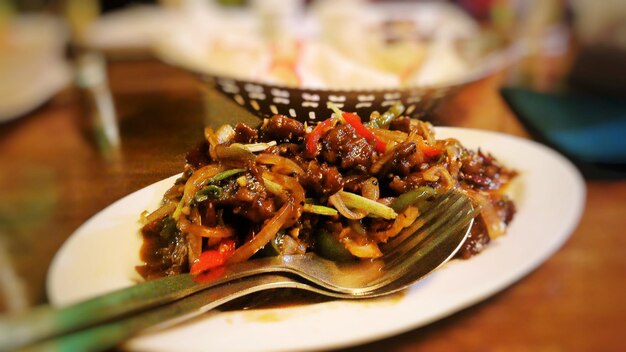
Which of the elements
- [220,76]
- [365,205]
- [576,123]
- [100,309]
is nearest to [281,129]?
[365,205]

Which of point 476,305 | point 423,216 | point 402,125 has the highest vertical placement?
point 402,125

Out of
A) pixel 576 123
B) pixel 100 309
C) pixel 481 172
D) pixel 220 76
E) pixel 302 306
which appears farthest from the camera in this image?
pixel 576 123

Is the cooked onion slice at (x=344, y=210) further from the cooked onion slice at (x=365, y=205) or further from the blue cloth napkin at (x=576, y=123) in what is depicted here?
the blue cloth napkin at (x=576, y=123)

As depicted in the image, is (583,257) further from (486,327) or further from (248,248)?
(248,248)

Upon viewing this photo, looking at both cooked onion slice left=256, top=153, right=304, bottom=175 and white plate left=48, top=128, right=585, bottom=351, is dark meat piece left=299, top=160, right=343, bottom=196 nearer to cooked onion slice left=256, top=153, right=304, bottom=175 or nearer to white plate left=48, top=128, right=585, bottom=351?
cooked onion slice left=256, top=153, right=304, bottom=175

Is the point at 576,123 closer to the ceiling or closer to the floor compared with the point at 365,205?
closer to the floor

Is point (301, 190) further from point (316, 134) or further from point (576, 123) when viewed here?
point (576, 123)

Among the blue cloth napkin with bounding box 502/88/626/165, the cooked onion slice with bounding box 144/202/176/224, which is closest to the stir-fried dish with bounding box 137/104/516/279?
the cooked onion slice with bounding box 144/202/176/224
